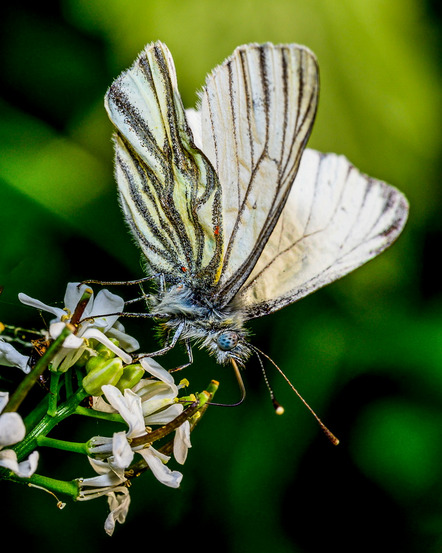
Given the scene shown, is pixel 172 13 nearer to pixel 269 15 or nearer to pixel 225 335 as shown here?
pixel 269 15

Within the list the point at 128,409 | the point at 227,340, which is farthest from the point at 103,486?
the point at 227,340

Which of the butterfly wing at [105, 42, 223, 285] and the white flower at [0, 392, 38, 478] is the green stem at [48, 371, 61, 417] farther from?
the butterfly wing at [105, 42, 223, 285]

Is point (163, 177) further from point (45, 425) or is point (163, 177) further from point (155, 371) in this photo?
point (45, 425)

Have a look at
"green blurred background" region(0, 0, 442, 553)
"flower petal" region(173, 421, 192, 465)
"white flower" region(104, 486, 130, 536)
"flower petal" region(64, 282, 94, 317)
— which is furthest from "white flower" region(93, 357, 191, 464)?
"green blurred background" region(0, 0, 442, 553)

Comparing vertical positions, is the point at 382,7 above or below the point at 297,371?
above

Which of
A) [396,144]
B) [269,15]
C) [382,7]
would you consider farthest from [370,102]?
[269,15]

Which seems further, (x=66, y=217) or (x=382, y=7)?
(x=382, y=7)
